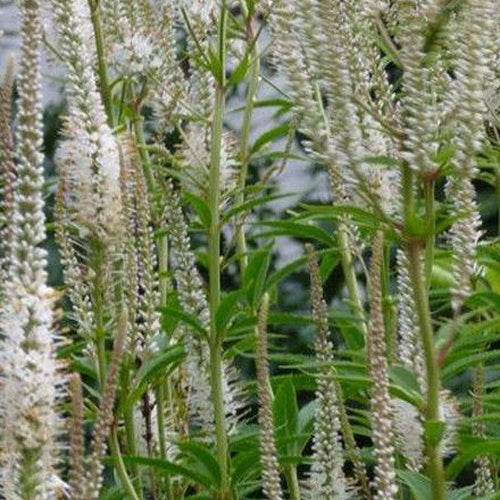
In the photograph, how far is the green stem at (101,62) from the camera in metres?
3.39

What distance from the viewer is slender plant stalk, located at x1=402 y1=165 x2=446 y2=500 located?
2492 millimetres

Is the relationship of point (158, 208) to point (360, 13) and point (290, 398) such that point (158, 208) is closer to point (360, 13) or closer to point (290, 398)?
point (290, 398)

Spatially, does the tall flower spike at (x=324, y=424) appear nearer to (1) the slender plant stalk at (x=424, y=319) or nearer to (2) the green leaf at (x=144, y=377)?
(1) the slender plant stalk at (x=424, y=319)

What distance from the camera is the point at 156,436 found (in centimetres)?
348

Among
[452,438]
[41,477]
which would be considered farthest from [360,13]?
[41,477]

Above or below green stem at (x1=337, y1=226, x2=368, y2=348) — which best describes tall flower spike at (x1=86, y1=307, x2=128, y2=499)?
below

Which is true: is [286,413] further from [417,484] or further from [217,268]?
[417,484]

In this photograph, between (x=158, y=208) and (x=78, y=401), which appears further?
(x=158, y=208)

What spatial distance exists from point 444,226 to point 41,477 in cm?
96

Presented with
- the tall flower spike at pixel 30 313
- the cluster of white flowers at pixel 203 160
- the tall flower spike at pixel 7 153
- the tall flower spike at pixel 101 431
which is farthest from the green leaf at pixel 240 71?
the tall flower spike at pixel 101 431

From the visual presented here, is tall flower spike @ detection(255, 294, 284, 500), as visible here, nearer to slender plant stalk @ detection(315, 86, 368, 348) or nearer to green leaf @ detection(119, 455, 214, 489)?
A: green leaf @ detection(119, 455, 214, 489)

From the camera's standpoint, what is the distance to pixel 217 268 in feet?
10.5

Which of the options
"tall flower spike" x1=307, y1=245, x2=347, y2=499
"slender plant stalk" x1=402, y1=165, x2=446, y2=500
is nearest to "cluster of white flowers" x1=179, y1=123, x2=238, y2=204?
"tall flower spike" x1=307, y1=245, x2=347, y2=499

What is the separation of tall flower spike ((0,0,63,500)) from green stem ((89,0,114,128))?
1507mm
